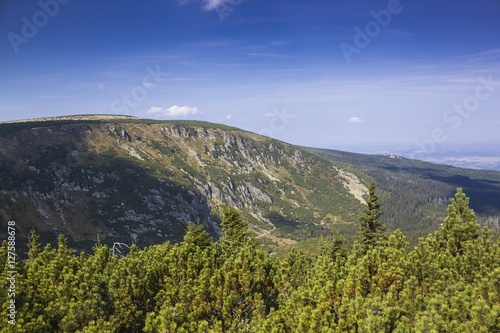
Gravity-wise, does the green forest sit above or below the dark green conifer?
above

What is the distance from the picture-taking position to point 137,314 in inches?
625

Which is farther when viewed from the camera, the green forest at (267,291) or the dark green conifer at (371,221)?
the dark green conifer at (371,221)

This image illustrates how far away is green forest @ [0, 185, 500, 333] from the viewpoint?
40.1ft

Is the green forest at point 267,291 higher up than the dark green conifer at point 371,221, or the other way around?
the green forest at point 267,291

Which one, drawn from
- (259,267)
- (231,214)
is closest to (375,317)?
(259,267)

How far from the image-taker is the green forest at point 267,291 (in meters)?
12.2

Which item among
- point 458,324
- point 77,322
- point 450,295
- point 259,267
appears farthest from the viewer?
point 259,267

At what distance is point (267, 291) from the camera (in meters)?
19.1

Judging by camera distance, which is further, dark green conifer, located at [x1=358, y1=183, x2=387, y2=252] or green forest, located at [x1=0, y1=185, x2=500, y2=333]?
dark green conifer, located at [x1=358, y1=183, x2=387, y2=252]

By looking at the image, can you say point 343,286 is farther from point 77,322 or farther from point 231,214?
point 231,214

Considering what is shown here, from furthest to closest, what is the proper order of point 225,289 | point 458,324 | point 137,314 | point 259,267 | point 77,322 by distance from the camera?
point 259,267 < point 225,289 < point 137,314 < point 77,322 < point 458,324

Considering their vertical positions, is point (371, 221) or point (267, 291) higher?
point (267, 291)

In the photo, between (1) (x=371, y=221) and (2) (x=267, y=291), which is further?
(1) (x=371, y=221)

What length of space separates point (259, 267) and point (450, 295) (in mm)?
9597
